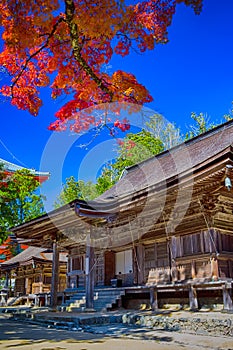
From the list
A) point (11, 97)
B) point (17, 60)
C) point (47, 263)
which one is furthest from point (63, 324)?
point (47, 263)

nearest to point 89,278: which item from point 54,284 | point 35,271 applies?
point 54,284

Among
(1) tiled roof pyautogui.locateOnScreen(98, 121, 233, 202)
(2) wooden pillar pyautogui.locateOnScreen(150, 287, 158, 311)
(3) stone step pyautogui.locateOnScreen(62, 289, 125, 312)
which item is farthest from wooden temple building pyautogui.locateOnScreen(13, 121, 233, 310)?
(3) stone step pyautogui.locateOnScreen(62, 289, 125, 312)

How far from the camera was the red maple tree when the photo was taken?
26.2 feet

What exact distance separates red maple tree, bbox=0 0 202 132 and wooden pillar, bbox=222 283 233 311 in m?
6.50

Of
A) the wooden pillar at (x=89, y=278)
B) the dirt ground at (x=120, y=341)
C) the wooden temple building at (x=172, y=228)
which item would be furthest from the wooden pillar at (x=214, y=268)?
the wooden pillar at (x=89, y=278)

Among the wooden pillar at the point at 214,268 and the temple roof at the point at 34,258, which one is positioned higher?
the temple roof at the point at 34,258

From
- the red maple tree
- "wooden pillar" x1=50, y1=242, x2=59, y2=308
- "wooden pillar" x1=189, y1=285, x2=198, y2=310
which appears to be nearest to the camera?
the red maple tree

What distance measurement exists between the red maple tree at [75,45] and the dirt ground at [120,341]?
6585 mm

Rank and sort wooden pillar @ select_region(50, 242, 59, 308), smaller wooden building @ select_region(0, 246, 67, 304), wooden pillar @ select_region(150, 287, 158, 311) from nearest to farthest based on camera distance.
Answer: wooden pillar @ select_region(150, 287, 158, 311) < wooden pillar @ select_region(50, 242, 59, 308) < smaller wooden building @ select_region(0, 246, 67, 304)

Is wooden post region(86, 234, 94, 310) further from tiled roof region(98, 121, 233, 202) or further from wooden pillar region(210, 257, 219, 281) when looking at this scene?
wooden pillar region(210, 257, 219, 281)

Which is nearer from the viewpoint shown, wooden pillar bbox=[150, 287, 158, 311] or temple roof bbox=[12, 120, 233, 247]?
Result: temple roof bbox=[12, 120, 233, 247]

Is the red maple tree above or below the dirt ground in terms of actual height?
above

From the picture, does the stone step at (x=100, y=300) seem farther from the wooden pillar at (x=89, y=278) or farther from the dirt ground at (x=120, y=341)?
the dirt ground at (x=120, y=341)

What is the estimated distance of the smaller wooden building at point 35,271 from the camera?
22875 mm
